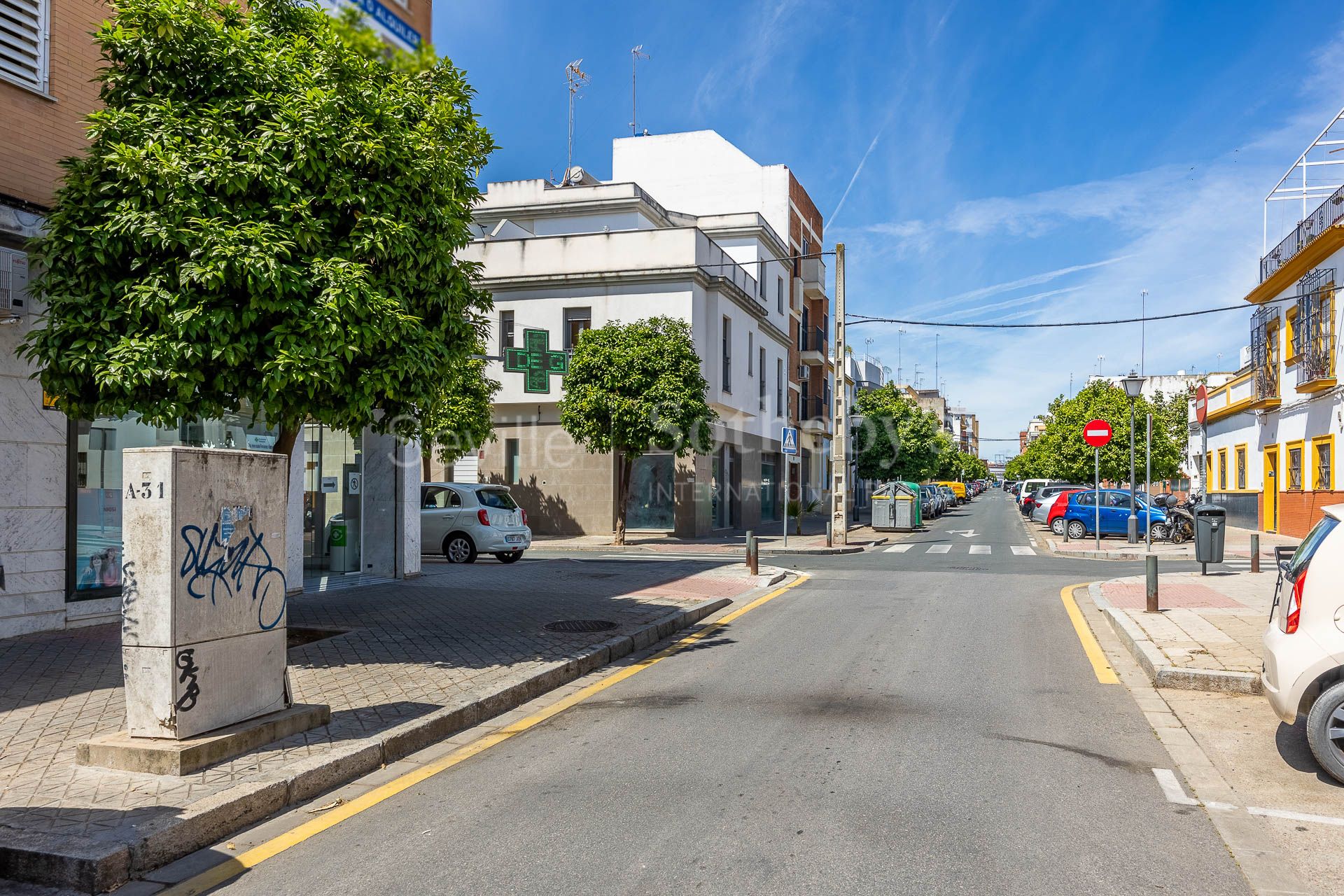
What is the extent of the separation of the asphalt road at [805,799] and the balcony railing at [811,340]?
36.2 m

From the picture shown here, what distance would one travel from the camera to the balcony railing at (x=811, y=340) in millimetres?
44594

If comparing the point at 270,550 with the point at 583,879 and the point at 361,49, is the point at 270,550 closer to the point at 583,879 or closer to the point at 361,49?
the point at 583,879

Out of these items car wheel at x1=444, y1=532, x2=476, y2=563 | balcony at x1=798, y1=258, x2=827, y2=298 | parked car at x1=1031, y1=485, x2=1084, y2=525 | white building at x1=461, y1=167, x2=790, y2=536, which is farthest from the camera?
balcony at x1=798, y1=258, x2=827, y2=298

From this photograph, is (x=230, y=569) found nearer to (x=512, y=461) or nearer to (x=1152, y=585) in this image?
(x=1152, y=585)

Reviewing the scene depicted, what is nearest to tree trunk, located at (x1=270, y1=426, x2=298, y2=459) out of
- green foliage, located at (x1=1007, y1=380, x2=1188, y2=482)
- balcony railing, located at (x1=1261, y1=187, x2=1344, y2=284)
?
balcony railing, located at (x1=1261, y1=187, x2=1344, y2=284)

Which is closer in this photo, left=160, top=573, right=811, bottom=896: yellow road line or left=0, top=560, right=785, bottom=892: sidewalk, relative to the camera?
left=160, top=573, right=811, bottom=896: yellow road line

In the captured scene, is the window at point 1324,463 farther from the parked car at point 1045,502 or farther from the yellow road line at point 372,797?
the yellow road line at point 372,797

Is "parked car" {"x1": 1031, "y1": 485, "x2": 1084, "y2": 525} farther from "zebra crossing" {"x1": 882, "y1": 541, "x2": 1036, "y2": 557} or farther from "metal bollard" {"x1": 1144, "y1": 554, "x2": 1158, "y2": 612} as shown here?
"metal bollard" {"x1": 1144, "y1": 554, "x2": 1158, "y2": 612}

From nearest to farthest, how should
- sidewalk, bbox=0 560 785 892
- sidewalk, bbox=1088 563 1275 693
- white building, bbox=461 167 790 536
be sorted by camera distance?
sidewalk, bbox=0 560 785 892 → sidewalk, bbox=1088 563 1275 693 → white building, bbox=461 167 790 536

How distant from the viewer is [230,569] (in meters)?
5.48

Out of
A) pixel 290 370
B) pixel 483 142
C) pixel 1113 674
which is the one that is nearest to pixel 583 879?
pixel 290 370

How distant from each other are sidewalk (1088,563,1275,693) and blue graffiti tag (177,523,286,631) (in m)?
6.74

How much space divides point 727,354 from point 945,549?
34.0ft

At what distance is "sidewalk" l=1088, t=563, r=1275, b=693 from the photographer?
25.7ft
